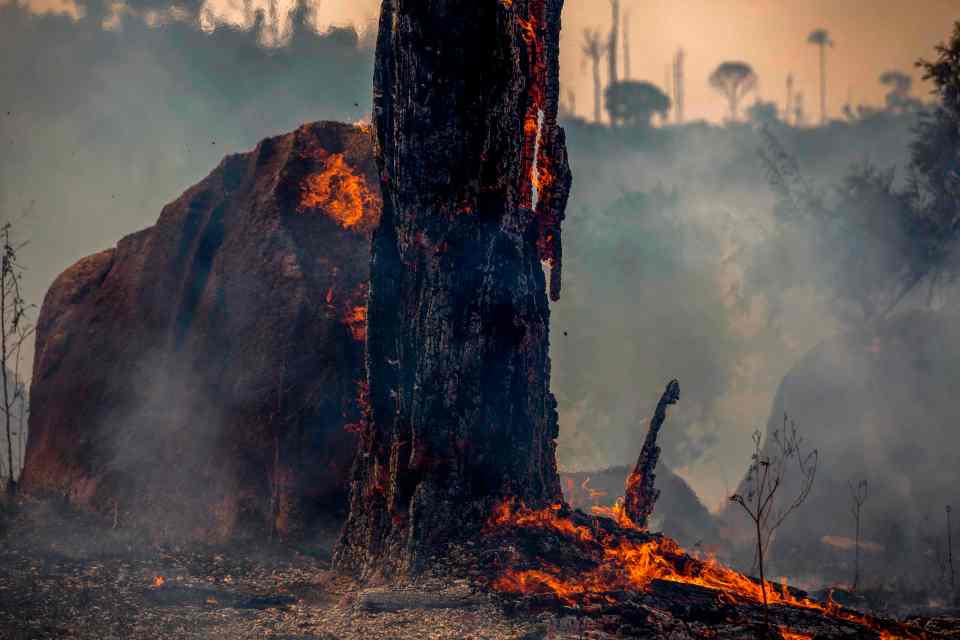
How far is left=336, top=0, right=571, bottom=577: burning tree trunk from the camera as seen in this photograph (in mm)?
9875

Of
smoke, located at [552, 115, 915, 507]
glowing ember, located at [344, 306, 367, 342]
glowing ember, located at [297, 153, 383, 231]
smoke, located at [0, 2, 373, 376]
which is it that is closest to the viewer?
glowing ember, located at [344, 306, 367, 342]

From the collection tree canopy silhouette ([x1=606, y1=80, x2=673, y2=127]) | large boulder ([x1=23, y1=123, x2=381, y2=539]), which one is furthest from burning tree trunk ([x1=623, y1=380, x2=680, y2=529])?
tree canopy silhouette ([x1=606, y1=80, x2=673, y2=127])

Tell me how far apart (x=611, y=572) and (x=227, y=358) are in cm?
729

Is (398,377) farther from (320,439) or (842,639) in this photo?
(842,639)

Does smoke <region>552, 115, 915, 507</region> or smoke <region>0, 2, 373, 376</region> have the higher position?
smoke <region>0, 2, 373, 376</region>

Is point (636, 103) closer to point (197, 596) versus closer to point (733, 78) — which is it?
point (733, 78)

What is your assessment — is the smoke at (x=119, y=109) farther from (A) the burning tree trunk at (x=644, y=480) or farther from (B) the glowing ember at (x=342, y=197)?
(A) the burning tree trunk at (x=644, y=480)

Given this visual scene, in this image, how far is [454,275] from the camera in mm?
10102

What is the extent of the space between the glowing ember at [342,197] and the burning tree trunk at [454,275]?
339cm

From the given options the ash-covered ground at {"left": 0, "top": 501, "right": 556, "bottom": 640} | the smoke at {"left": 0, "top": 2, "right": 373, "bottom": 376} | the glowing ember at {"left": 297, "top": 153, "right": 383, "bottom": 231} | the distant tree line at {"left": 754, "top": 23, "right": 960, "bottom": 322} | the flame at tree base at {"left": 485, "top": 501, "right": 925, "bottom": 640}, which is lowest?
the ash-covered ground at {"left": 0, "top": 501, "right": 556, "bottom": 640}

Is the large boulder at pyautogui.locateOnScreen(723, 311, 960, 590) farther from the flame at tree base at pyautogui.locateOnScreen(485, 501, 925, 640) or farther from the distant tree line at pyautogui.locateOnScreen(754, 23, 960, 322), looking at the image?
the flame at tree base at pyautogui.locateOnScreen(485, 501, 925, 640)

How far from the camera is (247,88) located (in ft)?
199

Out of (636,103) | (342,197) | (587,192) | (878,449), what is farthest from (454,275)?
(636,103)

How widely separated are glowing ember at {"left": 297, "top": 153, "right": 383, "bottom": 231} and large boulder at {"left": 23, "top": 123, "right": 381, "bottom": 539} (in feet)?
0.08
